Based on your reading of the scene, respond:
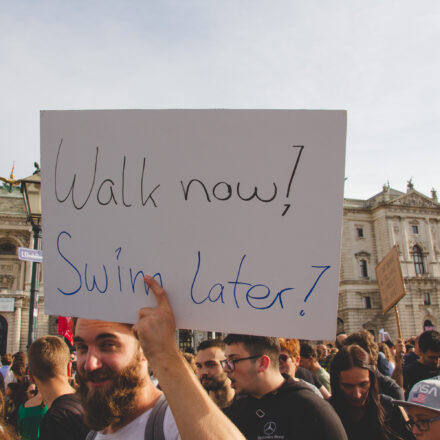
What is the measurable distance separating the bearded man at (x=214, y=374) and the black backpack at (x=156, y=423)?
6.52ft

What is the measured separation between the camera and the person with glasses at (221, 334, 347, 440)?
211cm

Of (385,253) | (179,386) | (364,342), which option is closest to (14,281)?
(385,253)

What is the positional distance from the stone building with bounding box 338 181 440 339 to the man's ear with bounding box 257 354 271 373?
41134 millimetres

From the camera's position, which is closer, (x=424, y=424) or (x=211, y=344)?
(x=424, y=424)

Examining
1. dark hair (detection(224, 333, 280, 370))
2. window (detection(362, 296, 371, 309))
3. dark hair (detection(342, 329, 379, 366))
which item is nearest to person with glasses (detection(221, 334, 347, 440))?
dark hair (detection(224, 333, 280, 370))

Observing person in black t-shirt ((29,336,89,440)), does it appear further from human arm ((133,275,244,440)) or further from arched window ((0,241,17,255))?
arched window ((0,241,17,255))

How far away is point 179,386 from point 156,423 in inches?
17.4

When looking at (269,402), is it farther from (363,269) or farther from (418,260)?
(418,260)

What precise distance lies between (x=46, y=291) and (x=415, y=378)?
4038 mm

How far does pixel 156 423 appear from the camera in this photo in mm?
1507

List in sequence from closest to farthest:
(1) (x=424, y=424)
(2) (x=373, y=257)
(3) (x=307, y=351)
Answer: (1) (x=424, y=424) < (3) (x=307, y=351) < (2) (x=373, y=257)

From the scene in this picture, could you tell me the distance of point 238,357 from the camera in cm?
250

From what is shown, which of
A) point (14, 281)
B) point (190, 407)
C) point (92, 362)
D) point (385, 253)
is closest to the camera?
point (190, 407)

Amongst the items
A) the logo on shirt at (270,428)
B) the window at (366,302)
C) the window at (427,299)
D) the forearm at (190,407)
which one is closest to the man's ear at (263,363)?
the logo on shirt at (270,428)
